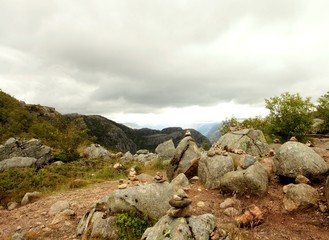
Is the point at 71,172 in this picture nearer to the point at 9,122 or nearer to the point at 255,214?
the point at 255,214

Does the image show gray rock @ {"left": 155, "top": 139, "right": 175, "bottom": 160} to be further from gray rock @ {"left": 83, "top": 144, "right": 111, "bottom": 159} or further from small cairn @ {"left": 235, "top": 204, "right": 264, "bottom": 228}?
small cairn @ {"left": 235, "top": 204, "right": 264, "bottom": 228}

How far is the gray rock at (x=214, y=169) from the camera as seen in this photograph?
17.0m

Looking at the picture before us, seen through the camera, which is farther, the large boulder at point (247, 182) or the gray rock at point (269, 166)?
the gray rock at point (269, 166)

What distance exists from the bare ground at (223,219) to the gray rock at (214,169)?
0.56 metres

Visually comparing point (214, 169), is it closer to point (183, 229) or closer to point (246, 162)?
point (246, 162)

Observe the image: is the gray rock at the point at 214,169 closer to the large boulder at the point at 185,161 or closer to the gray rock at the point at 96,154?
the large boulder at the point at 185,161

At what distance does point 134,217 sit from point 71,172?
821 inches

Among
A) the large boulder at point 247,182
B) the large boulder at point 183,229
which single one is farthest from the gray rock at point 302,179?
the large boulder at point 183,229

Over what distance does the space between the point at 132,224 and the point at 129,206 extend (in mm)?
858

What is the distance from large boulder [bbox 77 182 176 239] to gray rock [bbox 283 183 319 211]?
6420 mm

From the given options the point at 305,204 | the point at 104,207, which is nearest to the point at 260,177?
the point at 305,204

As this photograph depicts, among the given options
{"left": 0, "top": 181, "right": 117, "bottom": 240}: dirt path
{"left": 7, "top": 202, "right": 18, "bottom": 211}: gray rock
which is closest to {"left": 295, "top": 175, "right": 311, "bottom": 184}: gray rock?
{"left": 0, "top": 181, "right": 117, "bottom": 240}: dirt path

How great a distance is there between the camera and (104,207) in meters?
13.2

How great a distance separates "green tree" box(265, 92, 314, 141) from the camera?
35.4 metres
